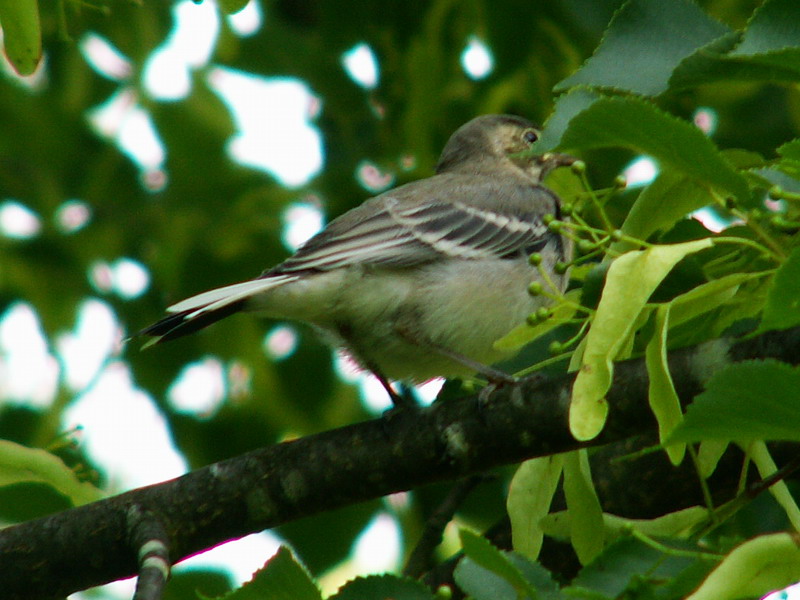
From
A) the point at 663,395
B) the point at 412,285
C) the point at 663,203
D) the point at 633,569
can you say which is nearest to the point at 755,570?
the point at 633,569

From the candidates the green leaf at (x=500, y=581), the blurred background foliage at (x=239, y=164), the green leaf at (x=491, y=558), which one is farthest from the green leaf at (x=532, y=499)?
the blurred background foliage at (x=239, y=164)

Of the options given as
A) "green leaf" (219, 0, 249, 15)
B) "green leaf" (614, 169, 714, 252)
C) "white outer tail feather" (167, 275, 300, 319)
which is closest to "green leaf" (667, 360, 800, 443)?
"green leaf" (614, 169, 714, 252)

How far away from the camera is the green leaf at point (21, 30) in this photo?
2486 mm

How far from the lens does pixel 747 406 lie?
1.59m

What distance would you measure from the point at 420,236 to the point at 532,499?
5.66ft

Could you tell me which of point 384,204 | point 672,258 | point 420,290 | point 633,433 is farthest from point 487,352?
point 672,258

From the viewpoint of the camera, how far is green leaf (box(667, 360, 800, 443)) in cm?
158

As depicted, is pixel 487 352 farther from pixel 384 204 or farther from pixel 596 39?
pixel 596 39

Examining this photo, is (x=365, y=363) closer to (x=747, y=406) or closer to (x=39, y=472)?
(x=39, y=472)

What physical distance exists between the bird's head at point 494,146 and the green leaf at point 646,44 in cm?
282

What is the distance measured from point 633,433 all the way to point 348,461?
0.77m

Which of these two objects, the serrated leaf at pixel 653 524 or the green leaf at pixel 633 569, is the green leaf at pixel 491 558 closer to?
the green leaf at pixel 633 569

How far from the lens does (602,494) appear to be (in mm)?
3414

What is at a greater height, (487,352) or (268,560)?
(487,352)
